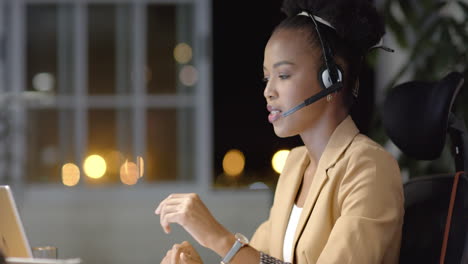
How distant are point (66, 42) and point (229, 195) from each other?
1.35 metres

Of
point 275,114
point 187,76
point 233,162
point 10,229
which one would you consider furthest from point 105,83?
point 10,229

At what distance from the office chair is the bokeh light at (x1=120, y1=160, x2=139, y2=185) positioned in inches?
111

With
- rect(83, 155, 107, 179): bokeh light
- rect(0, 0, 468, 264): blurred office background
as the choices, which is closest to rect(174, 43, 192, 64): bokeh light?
rect(0, 0, 468, 264): blurred office background

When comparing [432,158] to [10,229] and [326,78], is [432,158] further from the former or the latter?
[10,229]

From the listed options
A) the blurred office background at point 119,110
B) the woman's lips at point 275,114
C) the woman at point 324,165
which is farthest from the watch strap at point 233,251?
the blurred office background at point 119,110

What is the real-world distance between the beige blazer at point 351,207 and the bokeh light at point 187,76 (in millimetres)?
2783

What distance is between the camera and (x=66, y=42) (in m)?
4.14

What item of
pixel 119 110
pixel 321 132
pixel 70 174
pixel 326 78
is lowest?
pixel 70 174

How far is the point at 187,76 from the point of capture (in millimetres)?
4191

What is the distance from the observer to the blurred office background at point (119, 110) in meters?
4.12

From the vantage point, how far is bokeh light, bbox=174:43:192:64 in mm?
4168

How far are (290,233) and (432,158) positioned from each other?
0.34 meters

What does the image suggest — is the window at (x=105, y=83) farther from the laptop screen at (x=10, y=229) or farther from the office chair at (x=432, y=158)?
the laptop screen at (x=10, y=229)

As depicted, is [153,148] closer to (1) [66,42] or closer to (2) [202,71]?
(2) [202,71]
